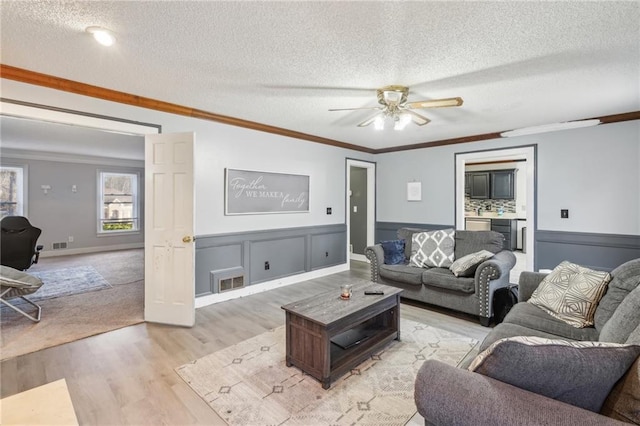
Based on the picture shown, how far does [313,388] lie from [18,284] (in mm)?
3213

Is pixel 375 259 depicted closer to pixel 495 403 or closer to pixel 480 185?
pixel 495 403

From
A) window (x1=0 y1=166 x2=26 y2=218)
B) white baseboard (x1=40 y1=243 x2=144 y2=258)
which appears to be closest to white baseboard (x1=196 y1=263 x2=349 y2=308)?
white baseboard (x1=40 y1=243 x2=144 y2=258)

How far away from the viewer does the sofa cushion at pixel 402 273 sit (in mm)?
3777

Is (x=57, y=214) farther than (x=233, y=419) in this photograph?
Yes

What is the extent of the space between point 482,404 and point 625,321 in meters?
1.16

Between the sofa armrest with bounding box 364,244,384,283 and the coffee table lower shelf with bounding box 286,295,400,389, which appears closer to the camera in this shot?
the coffee table lower shelf with bounding box 286,295,400,389

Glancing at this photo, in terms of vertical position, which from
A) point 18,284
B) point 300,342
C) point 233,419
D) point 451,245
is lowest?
point 233,419

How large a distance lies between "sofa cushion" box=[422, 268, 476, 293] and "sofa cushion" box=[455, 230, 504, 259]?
0.40m

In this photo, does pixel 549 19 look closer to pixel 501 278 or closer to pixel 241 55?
pixel 241 55

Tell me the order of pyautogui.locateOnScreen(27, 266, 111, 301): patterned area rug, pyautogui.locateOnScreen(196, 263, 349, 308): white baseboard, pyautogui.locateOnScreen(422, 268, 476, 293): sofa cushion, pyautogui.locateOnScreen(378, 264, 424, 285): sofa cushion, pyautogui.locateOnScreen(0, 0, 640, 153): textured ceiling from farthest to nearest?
pyautogui.locateOnScreen(27, 266, 111, 301): patterned area rug
pyautogui.locateOnScreen(196, 263, 349, 308): white baseboard
pyautogui.locateOnScreen(378, 264, 424, 285): sofa cushion
pyautogui.locateOnScreen(422, 268, 476, 293): sofa cushion
pyautogui.locateOnScreen(0, 0, 640, 153): textured ceiling

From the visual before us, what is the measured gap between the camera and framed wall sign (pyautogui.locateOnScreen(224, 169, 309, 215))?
4195 mm

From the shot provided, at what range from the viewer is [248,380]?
7.47 ft

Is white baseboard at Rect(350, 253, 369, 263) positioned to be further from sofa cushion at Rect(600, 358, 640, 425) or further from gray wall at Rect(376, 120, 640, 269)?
sofa cushion at Rect(600, 358, 640, 425)

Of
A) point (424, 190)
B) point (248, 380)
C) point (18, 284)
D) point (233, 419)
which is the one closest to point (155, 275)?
point (18, 284)
